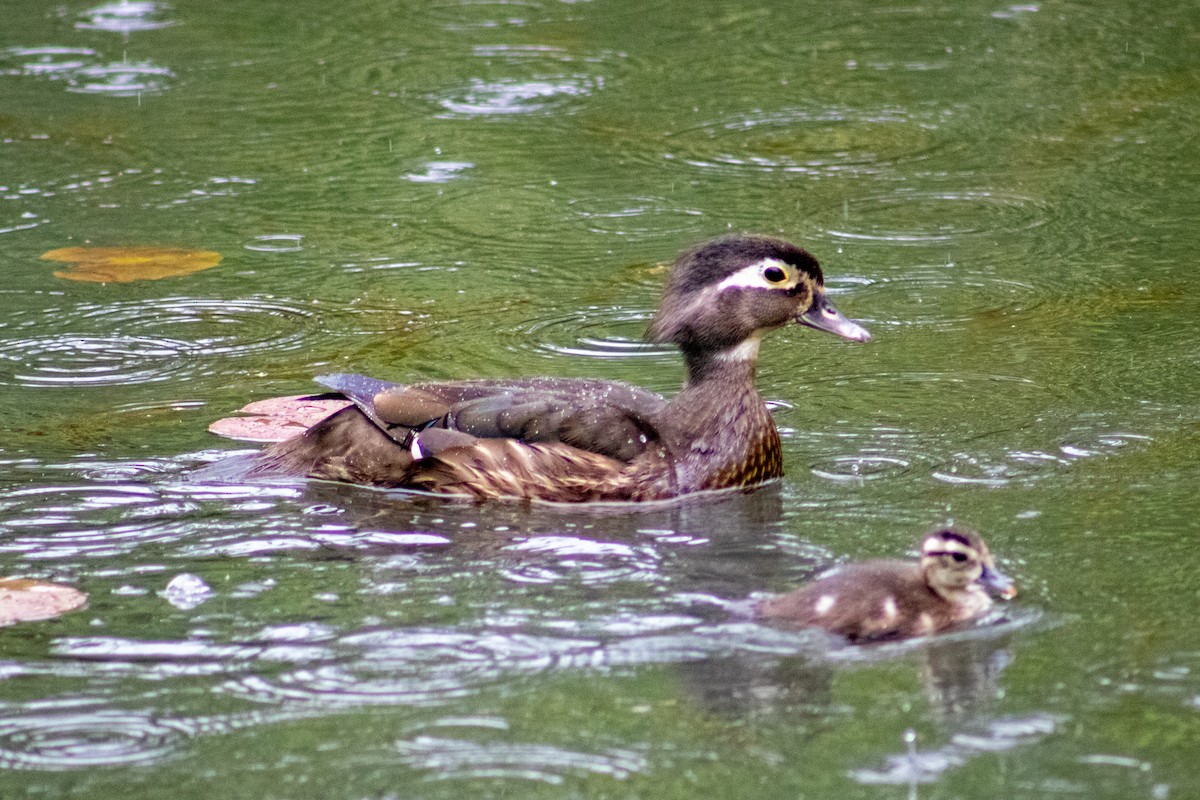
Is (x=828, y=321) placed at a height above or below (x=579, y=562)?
above

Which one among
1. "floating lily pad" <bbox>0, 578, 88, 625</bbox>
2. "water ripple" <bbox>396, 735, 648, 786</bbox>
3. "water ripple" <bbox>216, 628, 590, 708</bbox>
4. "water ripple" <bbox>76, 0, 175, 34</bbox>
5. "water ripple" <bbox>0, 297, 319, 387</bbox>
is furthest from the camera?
"water ripple" <bbox>76, 0, 175, 34</bbox>

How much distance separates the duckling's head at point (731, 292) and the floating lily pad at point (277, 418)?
1234 mm

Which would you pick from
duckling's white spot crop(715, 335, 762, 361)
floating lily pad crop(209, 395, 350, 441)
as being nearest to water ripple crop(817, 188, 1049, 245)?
duckling's white spot crop(715, 335, 762, 361)

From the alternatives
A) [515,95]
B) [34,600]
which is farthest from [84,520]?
[515,95]

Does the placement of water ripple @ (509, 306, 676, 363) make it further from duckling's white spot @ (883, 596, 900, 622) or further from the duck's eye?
duckling's white spot @ (883, 596, 900, 622)

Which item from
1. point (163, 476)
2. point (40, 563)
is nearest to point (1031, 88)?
point (163, 476)

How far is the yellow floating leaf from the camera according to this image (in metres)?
8.63

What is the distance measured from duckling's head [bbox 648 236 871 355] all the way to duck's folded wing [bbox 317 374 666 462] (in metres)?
0.29

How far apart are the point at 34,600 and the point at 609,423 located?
6.53 ft

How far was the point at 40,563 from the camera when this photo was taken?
5.45 m

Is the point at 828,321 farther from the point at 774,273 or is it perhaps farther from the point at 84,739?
the point at 84,739

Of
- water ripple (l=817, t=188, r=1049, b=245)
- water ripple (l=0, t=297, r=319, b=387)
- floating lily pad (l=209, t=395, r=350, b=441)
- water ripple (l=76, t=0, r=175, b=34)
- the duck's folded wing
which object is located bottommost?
floating lily pad (l=209, t=395, r=350, b=441)

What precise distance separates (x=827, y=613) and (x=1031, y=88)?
6971mm

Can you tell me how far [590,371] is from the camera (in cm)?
741
